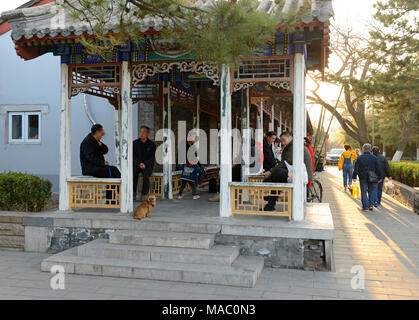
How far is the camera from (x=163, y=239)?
617cm

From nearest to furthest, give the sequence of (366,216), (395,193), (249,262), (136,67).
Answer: (249,262), (136,67), (366,216), (395,193)

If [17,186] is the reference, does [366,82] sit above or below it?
above

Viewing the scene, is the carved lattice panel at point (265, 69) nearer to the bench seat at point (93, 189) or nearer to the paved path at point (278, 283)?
the bench seat at point (93, 189)

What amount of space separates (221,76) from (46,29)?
2.95 meters

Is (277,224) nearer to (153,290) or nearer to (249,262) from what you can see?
(249,262)

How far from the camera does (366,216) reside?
11.3m

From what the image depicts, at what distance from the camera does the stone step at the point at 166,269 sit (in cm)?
532

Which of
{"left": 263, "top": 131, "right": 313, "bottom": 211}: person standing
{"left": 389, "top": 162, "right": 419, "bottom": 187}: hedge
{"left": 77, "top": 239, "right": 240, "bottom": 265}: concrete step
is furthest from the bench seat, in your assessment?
{"left": 389, "top": 162, "right": 419, "bottom": 187}: hedge

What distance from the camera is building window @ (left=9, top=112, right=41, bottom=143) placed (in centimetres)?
1318

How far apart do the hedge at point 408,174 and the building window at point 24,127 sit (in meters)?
12.8

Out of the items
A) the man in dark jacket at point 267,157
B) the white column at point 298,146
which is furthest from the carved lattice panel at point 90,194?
the man in dark jacket at point 267,157

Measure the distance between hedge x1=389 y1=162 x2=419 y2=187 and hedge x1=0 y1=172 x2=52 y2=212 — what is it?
12540 millimetres

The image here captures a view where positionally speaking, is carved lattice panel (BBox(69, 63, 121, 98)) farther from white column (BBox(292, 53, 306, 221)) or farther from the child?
white column (BBox(292, 53, 306, 221))

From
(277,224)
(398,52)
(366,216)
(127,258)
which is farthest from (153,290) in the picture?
(398,52)
